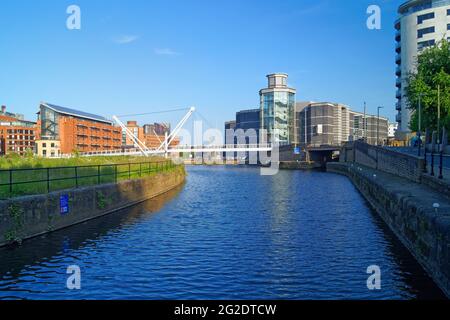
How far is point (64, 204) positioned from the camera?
23.4 metres

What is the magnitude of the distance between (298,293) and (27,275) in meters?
8.98

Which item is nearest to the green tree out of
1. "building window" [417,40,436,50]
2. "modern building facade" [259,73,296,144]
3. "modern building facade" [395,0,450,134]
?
"modern building facade" [395,0,450,134]

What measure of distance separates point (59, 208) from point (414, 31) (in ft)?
372

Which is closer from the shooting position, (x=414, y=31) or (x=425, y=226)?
(x=425, y=226)

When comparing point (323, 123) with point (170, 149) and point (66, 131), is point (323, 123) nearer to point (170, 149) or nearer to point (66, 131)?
point (170, 149)

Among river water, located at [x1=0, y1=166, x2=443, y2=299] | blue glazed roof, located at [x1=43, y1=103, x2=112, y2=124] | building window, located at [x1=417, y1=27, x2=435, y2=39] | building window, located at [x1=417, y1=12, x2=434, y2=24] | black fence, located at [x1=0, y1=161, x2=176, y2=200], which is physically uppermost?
building window, located at [x1=417, y1=12, x2=434, y2=24]

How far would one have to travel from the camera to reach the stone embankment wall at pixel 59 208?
19.0 meters

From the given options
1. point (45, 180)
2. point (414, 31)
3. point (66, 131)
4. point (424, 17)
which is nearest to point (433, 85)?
point (45, 180)

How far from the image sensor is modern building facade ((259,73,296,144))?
548ft

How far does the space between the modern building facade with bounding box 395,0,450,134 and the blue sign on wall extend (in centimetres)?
9746

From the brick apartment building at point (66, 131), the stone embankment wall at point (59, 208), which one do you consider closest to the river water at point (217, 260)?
the stone embankment wall at point (59, 208)

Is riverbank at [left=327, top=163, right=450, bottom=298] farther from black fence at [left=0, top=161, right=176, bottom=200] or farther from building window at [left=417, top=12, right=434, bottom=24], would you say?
building window at [left=417, top=12, right=434, bottom=24]

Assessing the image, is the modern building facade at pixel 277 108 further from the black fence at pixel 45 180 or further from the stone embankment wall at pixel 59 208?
the stone embankment wall at pixel 59 208

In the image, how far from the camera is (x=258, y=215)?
1151 inches
